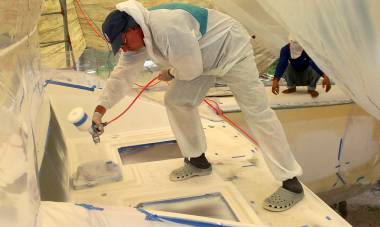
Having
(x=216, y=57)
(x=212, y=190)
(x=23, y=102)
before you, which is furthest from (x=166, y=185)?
(x=23, y=102)

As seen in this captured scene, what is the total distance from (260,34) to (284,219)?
1.19m

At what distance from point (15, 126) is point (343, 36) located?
2.98 ft

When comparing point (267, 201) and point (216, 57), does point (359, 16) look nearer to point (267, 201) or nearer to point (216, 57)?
point (216, 57)

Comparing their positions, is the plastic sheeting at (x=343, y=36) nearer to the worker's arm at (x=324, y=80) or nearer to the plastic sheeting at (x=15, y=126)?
the plastic sheeting at (x=15, y=126)

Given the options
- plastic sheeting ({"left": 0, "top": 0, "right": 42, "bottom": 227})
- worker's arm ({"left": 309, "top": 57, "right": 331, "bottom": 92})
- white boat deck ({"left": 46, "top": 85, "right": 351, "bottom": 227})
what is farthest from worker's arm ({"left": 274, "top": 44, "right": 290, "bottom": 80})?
plastic sheeting ({"left": 0, "top": 0, "right": 42, "bottom": 227})

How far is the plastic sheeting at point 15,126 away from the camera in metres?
0.64

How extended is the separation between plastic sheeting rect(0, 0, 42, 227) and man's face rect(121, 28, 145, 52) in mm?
288

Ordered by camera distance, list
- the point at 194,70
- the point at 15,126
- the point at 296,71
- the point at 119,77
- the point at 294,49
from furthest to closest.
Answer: the point at 296,71, the point at 294,49, the point at 119,77, the point at 194,70, the point at 15,126

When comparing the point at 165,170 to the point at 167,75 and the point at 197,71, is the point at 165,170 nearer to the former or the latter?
the point at 167,75

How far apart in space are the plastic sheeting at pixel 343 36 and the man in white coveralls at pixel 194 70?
21 centimetres

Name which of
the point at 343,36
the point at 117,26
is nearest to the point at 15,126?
the point at 117,26

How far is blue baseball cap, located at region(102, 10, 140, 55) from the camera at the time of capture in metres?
1.25

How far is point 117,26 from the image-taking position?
4.09 ft

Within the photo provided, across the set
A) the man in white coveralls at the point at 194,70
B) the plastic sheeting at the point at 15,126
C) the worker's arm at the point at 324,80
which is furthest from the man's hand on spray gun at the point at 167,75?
the worker's arm at the point at 324,80
